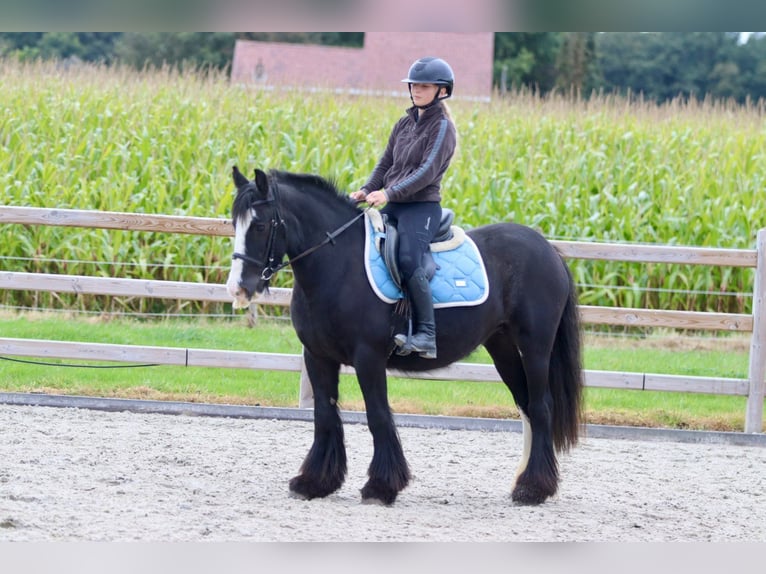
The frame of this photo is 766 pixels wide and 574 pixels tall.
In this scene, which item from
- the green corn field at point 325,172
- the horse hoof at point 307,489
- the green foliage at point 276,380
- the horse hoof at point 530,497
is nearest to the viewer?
the horse hoof at point 307,489

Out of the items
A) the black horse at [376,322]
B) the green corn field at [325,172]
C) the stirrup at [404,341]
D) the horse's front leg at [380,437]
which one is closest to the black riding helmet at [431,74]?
the black horse at [376,322]

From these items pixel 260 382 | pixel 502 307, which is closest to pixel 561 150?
pixel 260 382

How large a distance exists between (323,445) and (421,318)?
3.06 ft

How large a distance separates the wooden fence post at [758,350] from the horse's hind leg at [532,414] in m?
2.91

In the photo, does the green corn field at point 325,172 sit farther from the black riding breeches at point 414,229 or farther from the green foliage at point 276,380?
the black riding breeches at point 414,229

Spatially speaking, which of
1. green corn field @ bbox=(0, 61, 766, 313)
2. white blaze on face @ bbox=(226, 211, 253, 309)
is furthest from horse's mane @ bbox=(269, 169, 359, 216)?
green corn field @ bbox=(0, 61, 766, 313)

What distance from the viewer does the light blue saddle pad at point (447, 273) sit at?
5184 millimetres

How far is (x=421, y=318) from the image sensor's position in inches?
201

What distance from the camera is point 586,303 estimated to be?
1129cm

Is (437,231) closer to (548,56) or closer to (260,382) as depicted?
(260,382)

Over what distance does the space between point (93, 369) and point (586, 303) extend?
5.68 m

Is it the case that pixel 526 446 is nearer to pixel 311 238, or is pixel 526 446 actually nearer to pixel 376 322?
pixel 376 322

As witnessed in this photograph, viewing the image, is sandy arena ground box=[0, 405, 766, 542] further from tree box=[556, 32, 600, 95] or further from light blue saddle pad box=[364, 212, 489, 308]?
tree box=[556, 32, 600, 95]

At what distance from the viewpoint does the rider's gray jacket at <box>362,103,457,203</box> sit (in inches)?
200
